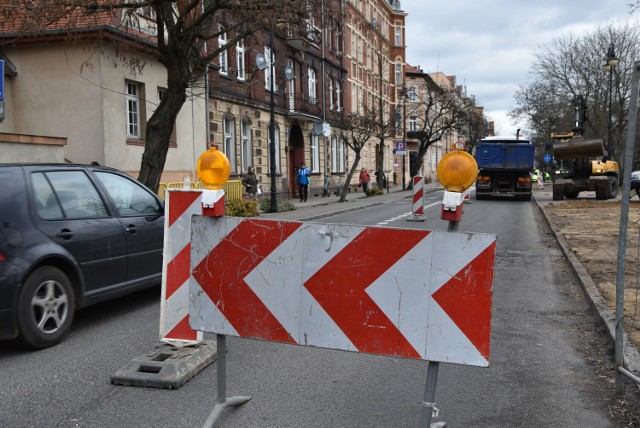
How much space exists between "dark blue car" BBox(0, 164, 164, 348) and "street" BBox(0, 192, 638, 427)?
363 millimetres

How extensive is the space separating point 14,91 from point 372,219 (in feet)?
39.0

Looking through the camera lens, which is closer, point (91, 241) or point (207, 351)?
point (207, 351)

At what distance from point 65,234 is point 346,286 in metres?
3.41

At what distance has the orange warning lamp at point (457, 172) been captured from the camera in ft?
9.78

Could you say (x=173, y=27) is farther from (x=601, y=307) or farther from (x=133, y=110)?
(x=601, y=307)

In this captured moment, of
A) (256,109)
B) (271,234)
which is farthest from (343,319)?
(256,109)

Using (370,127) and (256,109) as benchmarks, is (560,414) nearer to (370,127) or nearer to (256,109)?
(256,109)

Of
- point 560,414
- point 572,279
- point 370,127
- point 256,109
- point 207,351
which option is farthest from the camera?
point 370,127

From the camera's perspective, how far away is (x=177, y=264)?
14.9 ft

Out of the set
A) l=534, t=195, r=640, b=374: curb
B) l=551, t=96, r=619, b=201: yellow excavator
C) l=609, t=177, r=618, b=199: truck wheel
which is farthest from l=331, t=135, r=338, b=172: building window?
l=534, t=195, r=640, b=374: curb

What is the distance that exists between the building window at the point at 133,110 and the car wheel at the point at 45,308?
14.2m

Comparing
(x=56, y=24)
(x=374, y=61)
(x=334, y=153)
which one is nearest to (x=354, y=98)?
(x=374, y=61)

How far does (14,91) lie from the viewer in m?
18.3

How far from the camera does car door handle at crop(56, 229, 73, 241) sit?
17.8 feet
